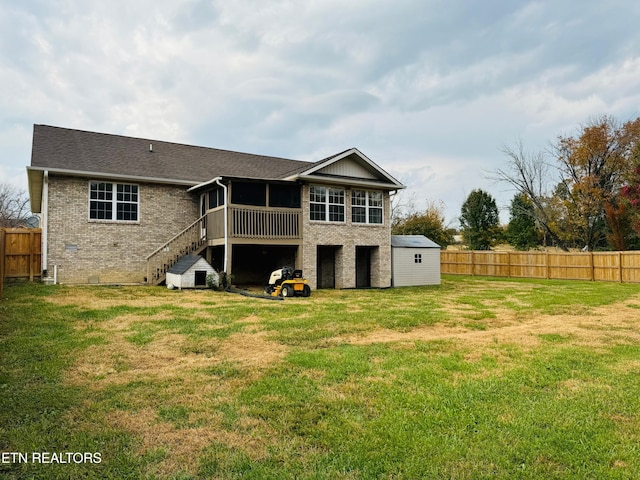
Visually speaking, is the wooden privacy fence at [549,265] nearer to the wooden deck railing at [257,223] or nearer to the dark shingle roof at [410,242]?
the dark shingle roof at [410,242]

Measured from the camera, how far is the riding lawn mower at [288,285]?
13672mm

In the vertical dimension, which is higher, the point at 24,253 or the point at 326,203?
the point at 326,203

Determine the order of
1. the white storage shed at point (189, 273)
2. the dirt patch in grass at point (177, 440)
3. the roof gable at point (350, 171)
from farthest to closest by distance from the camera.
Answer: the roof gable at point (350, 171) → the white storage shed at point (189, 273) → the dirt patch in grass at point (177, 440)

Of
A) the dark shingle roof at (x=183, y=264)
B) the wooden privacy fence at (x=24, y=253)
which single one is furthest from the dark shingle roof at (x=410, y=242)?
the wooden privacy fence at (x=24, y=253)

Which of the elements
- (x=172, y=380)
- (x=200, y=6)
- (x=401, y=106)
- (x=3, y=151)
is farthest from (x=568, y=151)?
(x=3, y=151)

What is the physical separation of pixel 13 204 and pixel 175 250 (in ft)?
120

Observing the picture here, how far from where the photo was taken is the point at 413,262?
19719 mm

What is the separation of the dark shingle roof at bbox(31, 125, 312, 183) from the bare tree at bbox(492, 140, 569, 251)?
21040 mm

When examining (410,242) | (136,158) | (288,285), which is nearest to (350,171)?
(410,242)

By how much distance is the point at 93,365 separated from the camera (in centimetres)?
572

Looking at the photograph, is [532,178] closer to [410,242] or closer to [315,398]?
[410,242]

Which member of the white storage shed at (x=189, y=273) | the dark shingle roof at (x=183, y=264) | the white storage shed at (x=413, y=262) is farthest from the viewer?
the white storage shed at (x=413, y=262)

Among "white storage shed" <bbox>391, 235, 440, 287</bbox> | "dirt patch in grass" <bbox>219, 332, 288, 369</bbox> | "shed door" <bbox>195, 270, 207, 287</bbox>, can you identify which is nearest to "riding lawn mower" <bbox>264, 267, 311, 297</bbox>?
"shed door" <bbox>195, 270, 207, 287</bbox>

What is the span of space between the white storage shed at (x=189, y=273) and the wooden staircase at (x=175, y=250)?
55 cm
